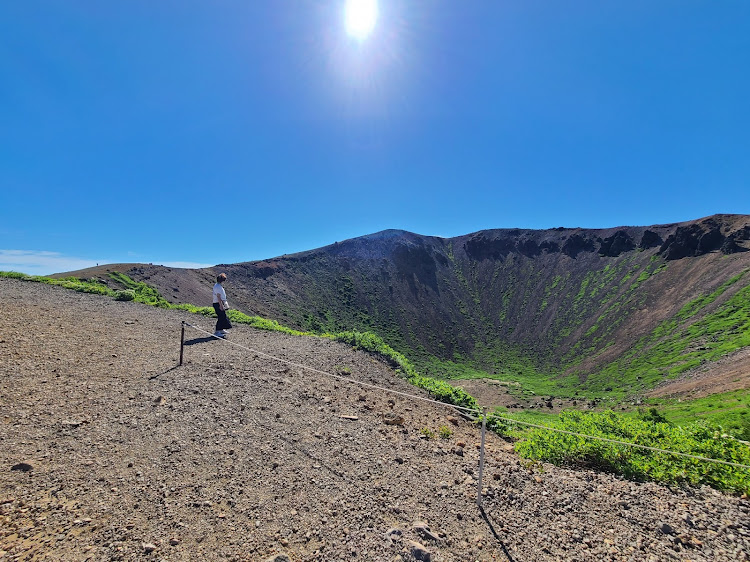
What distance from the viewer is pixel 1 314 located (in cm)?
977

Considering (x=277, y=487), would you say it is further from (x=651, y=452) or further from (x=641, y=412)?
(x=641, y=412)

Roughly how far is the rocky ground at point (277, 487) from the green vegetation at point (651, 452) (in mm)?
319

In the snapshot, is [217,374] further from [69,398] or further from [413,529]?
[413,529]

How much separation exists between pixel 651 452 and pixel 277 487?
5.49 meters

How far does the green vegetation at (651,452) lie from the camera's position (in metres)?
4.63

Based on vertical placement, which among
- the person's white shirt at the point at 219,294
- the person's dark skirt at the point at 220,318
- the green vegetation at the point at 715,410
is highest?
the person's white shirt at the point at 219,294

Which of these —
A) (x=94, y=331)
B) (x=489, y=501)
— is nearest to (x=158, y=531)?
(x=489, y=501)

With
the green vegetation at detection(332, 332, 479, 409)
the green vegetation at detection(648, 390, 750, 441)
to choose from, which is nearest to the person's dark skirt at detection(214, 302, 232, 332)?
the green vegetation at detection(332, 332, 479, 409)

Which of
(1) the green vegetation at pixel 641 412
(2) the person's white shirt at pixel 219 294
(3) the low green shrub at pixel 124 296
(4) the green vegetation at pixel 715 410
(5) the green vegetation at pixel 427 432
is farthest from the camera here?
(3) the low green shrub at pixel 124 296

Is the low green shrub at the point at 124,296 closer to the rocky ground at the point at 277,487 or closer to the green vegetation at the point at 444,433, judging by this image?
the rocky ground at the point at 277,487

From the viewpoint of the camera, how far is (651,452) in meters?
5.26

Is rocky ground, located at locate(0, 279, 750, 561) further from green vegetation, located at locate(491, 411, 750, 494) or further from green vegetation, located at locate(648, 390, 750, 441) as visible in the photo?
green vegetation, located at locate(648, 390, 750, 441)

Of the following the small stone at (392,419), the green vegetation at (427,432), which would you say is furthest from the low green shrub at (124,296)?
the green vegetation at (427,432)

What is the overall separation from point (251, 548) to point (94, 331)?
961 centimetres
